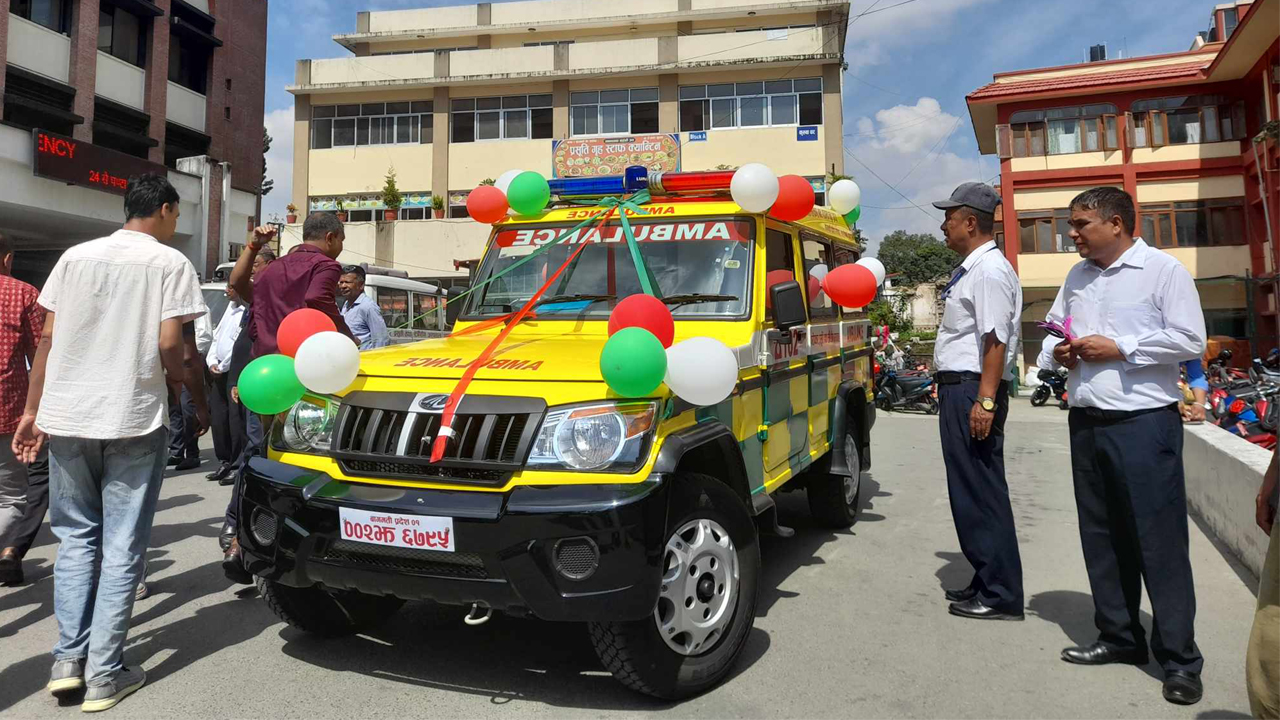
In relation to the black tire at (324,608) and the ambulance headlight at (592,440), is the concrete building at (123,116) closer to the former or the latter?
the black tire at (324,608)

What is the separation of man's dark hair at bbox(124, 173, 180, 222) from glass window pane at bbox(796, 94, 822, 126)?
26.4 metres

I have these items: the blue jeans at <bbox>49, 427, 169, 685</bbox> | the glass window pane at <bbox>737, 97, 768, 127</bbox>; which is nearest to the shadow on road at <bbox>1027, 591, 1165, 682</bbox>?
the blue jeans at <bbox>49, 427, 169, 685</bbox>

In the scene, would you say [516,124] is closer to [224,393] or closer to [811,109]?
[811,109]

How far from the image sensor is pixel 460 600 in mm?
2711

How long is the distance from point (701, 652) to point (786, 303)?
1.57 m

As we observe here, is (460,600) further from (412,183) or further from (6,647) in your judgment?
(412,183)

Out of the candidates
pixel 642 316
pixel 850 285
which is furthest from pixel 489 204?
pixel 850 285

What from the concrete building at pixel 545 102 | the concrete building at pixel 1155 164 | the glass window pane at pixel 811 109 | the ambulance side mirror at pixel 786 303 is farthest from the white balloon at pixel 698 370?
the glass window pane at pixel 811 109

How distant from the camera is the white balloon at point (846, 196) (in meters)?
5.97

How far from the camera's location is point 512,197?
14.7 ft

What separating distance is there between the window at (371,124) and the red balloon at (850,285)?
27654 millimetres

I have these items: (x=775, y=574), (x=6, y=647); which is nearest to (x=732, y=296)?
(x=775, y=574)

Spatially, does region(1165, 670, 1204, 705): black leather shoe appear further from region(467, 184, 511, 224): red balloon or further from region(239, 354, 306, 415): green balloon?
region(467, 184, 511, 224): red balloon

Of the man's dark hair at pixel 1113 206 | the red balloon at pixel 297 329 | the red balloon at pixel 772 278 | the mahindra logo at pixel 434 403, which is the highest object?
the man's dark hair at pixel 1113 206
